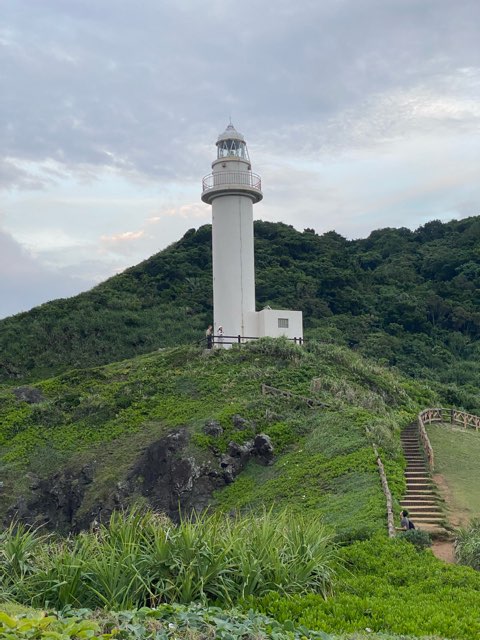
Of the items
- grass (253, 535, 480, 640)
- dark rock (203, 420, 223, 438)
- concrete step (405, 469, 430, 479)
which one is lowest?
grass (253, 535, 480, 640)

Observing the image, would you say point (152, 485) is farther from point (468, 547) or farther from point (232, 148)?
point (232, 148)

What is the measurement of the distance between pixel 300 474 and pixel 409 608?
10957mm

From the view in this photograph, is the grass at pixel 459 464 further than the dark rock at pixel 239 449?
No

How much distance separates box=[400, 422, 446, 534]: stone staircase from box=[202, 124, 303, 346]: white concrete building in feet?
39.8

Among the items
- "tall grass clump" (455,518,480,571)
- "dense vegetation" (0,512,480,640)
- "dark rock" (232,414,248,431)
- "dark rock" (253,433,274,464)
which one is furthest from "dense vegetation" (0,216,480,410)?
"dense vegetation" (0,512,480,640)

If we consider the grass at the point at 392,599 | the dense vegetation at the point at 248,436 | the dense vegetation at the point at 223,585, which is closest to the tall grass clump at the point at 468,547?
the dense vegetation at the point at 248,436

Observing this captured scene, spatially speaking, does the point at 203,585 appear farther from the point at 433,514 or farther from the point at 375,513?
the point at 433,514

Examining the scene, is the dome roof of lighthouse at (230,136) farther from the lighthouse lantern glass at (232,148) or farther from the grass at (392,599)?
the grass at (392,599)

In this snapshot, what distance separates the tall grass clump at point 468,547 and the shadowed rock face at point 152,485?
8.99 meters

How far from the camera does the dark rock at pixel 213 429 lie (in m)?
24.5

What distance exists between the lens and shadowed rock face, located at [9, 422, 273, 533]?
880 inches

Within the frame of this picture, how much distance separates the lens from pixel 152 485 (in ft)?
75.5

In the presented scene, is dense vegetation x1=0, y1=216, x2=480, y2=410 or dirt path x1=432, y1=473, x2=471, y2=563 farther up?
dense vegetation x1=0, y1=216, x2=480, y2=410

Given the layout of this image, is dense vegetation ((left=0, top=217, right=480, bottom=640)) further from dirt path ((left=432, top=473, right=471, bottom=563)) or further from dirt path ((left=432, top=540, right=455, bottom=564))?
dirt path ((left=432, top=473, right=471, bottom=563))
